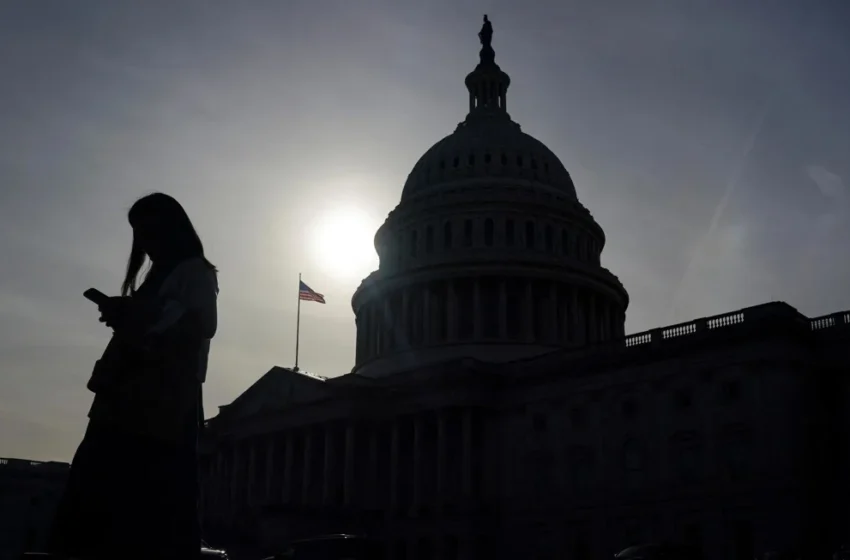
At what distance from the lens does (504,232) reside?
92.0m

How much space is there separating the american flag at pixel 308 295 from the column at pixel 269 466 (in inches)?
479

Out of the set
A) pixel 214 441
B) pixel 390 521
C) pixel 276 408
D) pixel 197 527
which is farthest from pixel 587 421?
pixel 197 527

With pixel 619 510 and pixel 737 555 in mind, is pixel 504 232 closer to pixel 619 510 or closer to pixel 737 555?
pixel 619 510

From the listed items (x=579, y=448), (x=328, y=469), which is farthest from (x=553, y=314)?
(x=328, y=469)

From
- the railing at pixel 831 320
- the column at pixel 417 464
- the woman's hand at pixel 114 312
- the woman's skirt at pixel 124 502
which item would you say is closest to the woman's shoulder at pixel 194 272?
the woman's hand at pixel 114 312

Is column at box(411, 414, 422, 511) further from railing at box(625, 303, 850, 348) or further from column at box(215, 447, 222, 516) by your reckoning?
column at box(215, 447, 222, 516)

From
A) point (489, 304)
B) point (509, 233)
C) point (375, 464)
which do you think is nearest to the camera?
point (375, 464)

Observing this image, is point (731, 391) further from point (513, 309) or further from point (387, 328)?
point (387, 328)

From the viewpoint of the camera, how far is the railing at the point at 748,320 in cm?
5769

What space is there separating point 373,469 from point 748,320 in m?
30.4

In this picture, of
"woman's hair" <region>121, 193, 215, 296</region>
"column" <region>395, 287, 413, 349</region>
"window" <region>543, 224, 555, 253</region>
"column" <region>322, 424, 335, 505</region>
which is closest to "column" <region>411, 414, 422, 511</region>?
"column" <region>322, 424, 335, 505</region>

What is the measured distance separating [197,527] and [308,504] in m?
68.4

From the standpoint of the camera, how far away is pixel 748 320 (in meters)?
58.3

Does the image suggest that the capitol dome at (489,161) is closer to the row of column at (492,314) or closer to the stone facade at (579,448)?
the row of column at (492,314)
